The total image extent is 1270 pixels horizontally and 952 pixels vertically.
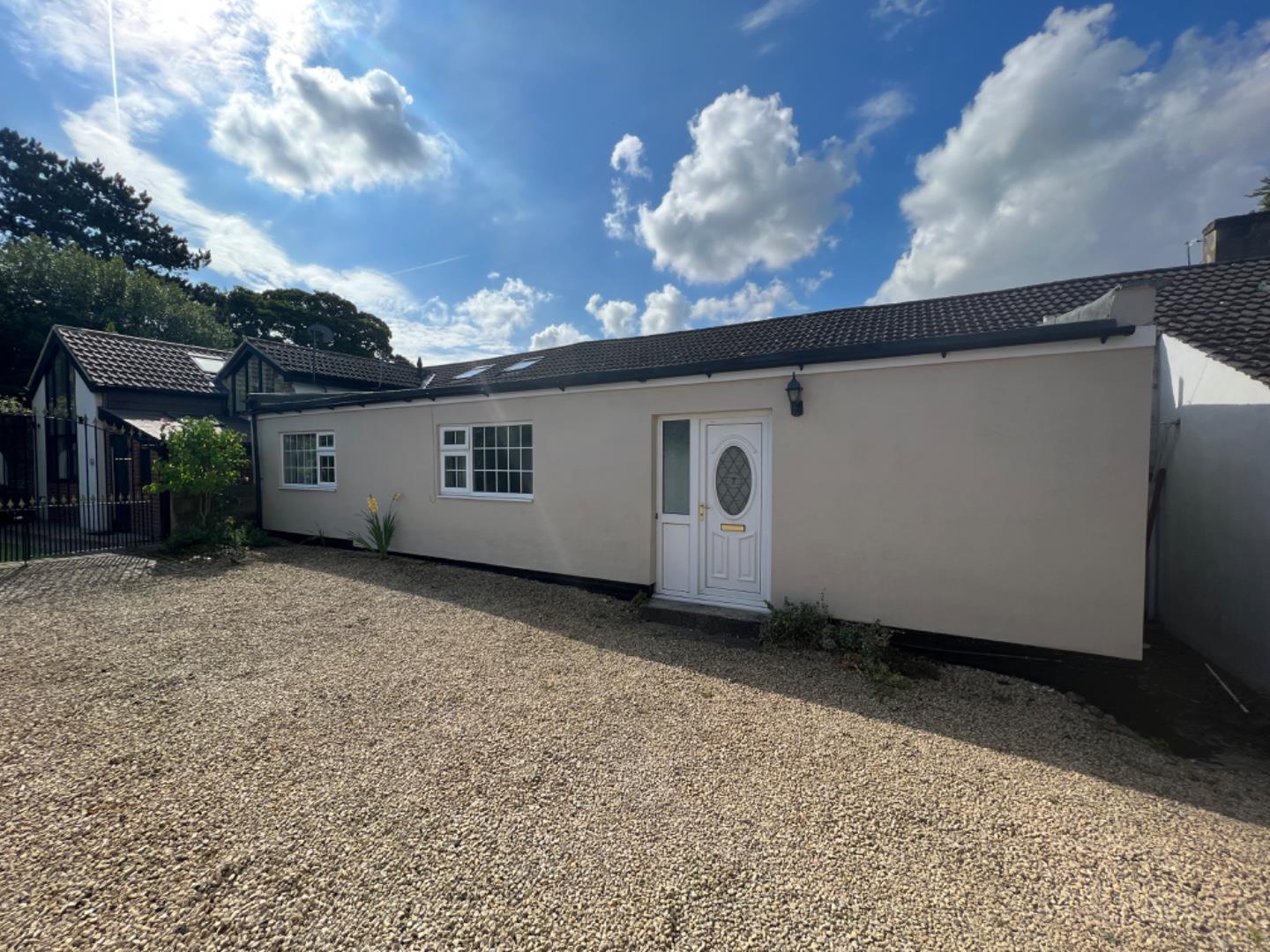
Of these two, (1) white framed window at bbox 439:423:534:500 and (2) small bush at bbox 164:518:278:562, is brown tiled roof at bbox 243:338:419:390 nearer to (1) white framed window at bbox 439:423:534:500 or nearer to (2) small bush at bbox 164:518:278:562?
(2) small bush at bbox 164:518:278:562

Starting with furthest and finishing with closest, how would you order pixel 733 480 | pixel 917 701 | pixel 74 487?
pixel 74 487, pixel 733 480, pixel 917 701

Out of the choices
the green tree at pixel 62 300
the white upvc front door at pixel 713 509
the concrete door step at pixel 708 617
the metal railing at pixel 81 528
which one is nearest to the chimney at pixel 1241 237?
the white upvc front door at pixel 713 509

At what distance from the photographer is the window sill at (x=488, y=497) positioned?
793cm

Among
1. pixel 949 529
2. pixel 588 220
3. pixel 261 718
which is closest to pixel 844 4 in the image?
pixel 588 220

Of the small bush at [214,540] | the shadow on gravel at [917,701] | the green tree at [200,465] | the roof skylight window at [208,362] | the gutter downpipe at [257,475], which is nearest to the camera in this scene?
the shadow on gravel at [917,701]

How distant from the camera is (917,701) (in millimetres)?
4398

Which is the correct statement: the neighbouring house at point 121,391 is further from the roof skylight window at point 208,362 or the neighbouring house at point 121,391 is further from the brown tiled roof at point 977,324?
the brown tiled roof at point 977,324

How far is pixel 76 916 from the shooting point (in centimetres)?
215

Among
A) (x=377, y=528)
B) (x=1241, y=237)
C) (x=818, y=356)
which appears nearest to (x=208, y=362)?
(x=377, y=528)

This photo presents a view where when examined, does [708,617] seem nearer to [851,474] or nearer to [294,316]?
[851,474]

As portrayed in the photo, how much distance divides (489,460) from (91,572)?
6666mm

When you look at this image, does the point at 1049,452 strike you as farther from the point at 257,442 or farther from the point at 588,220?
the point at 257,442

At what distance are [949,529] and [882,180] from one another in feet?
28.4

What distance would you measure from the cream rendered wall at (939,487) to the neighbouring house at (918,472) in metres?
0.02
